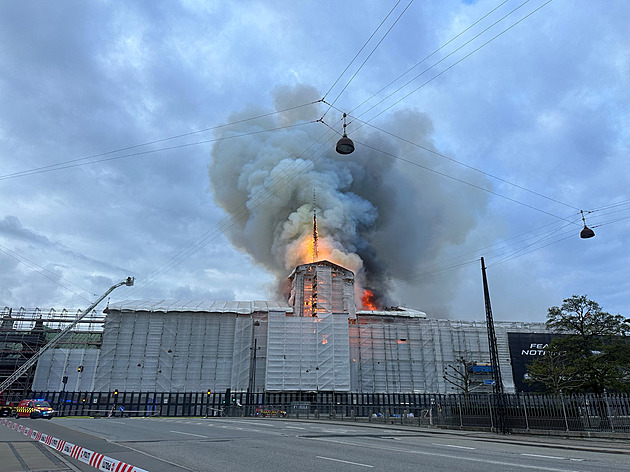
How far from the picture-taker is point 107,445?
13.9 metres

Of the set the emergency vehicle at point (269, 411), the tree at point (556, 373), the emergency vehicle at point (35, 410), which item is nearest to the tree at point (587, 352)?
the tree at point (556, 373)

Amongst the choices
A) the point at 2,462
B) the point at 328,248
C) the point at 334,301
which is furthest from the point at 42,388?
the point at 2,462

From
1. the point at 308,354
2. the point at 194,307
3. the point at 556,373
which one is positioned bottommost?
the point at 556,373

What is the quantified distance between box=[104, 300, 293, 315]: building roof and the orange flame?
26955 millimetres

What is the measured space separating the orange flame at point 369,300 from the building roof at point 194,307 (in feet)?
88.4

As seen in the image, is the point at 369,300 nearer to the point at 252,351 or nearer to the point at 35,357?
the point at 252,351

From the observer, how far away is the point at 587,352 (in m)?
34.9

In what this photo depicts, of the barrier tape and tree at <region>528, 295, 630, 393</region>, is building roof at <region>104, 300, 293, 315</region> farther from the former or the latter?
the barrier tape

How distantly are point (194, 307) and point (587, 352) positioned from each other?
53674mm

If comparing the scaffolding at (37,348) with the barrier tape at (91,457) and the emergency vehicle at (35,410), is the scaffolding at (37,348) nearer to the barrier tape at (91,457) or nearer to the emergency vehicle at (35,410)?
the emergency vehicle at (35,410)

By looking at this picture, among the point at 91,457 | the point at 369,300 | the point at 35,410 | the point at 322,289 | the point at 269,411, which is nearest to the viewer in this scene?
the point at 91,457

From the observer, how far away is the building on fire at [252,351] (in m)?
62.8

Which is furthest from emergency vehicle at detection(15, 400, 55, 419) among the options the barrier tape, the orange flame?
the orange flame

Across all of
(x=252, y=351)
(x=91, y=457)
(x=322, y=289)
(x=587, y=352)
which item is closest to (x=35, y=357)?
(x=252, y=351)
